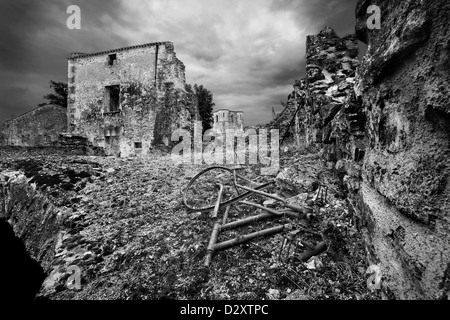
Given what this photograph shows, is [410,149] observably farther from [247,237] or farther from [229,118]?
[229,118]

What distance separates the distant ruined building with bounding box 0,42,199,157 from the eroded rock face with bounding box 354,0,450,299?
11983 millimetres

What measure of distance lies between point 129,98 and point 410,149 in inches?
615

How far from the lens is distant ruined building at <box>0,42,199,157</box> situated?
13.7m

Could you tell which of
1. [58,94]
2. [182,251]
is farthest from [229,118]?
[182,251]

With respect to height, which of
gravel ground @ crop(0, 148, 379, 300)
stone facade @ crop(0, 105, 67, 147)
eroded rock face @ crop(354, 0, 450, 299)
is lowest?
gravel ground @ crop(0, 148, 379, 300)

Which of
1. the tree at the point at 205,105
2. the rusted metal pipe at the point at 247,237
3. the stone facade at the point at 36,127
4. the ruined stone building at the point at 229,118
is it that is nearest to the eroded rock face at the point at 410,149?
the rusted metal pipe at the point at 247,237

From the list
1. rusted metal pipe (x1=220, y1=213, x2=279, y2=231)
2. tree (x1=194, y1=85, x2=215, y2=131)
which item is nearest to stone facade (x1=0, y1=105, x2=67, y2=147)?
tree (x1=194, y1=85, x2=215, y2=131)

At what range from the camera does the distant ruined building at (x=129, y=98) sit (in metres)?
13.7

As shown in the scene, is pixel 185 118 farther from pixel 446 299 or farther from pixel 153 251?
pixel 446 299

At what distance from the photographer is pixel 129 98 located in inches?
572

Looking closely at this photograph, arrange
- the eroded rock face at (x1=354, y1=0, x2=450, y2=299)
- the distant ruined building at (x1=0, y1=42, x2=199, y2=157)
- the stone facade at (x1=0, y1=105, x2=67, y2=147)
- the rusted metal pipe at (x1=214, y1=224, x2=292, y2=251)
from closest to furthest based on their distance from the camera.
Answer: the eroded rock face at (x1=354, y1=0, x2=450, y2=299) < the rusted metal pipe at (x1=214, y1=224, x2=292, y2=251) < the distant ruined building at (x1=0, y1=42, x2=199, y2=157) < the stone facade at (x1=0, y1=105, x2=67, y2=147)

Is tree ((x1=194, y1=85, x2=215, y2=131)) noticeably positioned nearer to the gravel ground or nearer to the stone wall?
the gravel ground
